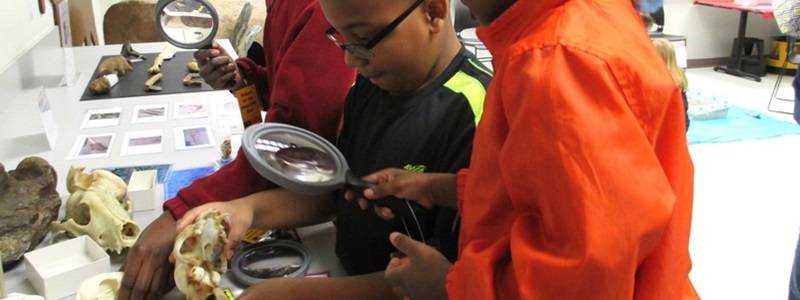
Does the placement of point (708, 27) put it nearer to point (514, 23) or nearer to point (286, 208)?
point (286, 208)

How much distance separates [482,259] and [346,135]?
48 cm

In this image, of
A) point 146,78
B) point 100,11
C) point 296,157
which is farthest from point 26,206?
point 100,11

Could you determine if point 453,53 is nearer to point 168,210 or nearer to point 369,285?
point 369,285

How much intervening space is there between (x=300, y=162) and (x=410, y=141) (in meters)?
0.18

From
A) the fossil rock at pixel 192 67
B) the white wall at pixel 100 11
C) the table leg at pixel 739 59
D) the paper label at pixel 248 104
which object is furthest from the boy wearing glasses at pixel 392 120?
the table leg at pixel 739 59

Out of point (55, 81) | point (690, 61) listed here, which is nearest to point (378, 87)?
point (55, 81)

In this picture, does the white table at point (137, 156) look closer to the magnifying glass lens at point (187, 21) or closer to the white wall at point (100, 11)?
the magnifying glass lens at point (187, 21)

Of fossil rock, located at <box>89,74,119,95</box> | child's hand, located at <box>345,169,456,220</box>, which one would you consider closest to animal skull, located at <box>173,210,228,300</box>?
child's hand, located at <box>345,169,456,220</box>

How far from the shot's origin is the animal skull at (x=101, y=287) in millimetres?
935

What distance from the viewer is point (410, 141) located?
3.22 feet

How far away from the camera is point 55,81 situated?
2.22 m

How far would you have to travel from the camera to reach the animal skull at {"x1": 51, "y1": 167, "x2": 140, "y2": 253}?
1.11 metres

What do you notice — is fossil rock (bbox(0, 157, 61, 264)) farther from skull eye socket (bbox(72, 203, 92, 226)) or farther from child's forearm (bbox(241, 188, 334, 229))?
child's forearm (bbox(241, 188, 334, 229))

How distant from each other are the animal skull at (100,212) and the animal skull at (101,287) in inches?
5.4
